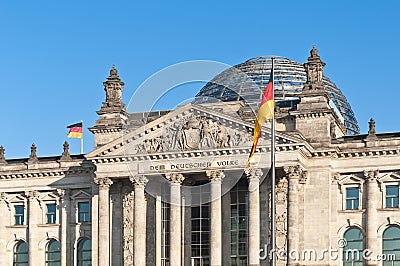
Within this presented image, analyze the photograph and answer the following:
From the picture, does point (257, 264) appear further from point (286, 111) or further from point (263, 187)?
point (286, 111)

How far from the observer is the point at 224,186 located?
9112 cm

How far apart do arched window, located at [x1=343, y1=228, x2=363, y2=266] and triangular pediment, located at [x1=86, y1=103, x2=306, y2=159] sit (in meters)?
9.55

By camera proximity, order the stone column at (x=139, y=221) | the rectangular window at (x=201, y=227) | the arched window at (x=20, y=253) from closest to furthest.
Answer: the stone column at (x=139, y=221) < the rectangular window at (x=201, y=227) < the arched window at (x=20, y=253)

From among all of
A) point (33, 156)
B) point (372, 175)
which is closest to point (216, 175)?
point (372, 175)

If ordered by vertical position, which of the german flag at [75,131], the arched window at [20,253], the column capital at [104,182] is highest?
the german flag at [75,131]

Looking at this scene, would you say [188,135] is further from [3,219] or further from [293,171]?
[3,219]

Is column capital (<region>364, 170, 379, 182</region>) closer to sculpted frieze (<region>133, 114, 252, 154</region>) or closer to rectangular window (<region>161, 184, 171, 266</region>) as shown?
sculpted frieze (<region>133, 114, 252, 154</region>)

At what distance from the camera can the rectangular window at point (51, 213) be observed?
101125 millimetres

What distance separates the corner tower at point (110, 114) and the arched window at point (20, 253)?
1178 cm

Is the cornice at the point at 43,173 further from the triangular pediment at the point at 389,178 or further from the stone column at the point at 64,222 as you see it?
the triangular pediment at the point at 389,178

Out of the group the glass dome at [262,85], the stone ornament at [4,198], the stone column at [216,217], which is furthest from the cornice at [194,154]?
the stone ornament at [4,198]

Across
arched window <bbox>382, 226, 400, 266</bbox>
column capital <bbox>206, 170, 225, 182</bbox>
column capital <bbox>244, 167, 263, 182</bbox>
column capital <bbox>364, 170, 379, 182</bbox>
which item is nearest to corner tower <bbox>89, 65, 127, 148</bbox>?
column capital <bbox>206, 170, 225, 182</bbox>

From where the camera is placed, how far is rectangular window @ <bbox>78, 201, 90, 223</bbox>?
99562 mm

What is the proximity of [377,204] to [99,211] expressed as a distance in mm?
22896
